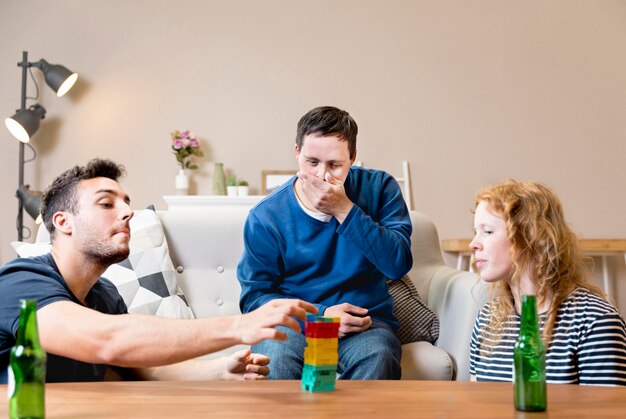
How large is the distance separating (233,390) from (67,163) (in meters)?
3.88

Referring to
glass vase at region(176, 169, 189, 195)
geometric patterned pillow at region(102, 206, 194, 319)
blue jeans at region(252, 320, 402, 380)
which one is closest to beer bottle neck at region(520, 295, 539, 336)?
blue jeans at region(252, 320, 402, 380)

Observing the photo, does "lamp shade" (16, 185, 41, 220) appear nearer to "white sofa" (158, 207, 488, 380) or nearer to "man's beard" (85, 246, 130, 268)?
"white sofa" (158, 207, 488, 380)

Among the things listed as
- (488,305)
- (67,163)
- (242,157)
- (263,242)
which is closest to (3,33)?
(67,163)

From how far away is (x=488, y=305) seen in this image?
1.72 meters

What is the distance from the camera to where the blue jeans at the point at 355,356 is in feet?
6.05

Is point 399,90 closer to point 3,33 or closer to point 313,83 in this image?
point 313,83

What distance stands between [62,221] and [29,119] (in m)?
3.06

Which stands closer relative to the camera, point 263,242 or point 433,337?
point 263,242

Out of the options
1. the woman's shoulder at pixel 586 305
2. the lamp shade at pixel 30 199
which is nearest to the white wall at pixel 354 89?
the lamp shade at pixel 30 199

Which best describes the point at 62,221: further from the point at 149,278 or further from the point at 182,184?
the point at 182,184

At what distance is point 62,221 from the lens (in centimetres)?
164

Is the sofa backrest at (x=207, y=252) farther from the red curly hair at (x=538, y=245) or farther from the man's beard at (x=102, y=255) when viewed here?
the red curly hair at (x=538, y=245)

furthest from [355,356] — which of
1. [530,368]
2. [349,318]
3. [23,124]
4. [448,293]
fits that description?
[23,124]

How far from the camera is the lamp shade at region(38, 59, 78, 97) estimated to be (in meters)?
4.41
